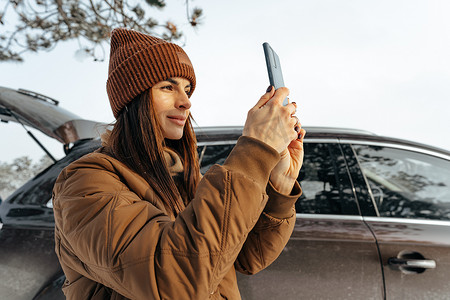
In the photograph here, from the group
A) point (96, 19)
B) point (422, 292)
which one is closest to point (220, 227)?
point (422, 292)

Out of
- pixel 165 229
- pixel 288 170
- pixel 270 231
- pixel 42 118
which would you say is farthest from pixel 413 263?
pixel 42 118

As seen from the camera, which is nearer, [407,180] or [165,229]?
[165,229]

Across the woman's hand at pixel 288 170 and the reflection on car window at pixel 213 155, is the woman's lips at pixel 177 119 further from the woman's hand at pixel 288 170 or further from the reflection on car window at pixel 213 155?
the reflection on car window at pixel 213 155

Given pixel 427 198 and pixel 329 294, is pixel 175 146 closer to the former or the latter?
pixel 329 294

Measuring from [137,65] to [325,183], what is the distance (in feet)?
4.51

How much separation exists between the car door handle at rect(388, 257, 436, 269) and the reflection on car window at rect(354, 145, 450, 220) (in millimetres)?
347

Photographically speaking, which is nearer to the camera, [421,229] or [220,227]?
[220,227]

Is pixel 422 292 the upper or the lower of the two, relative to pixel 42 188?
lower

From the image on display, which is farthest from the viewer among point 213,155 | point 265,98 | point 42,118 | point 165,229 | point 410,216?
point 42,118

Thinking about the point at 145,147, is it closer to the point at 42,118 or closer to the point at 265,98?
the point at 265,98

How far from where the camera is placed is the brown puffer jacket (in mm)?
754

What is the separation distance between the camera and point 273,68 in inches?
39.1

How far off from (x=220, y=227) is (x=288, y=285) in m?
1.22

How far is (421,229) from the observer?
6.53ft
